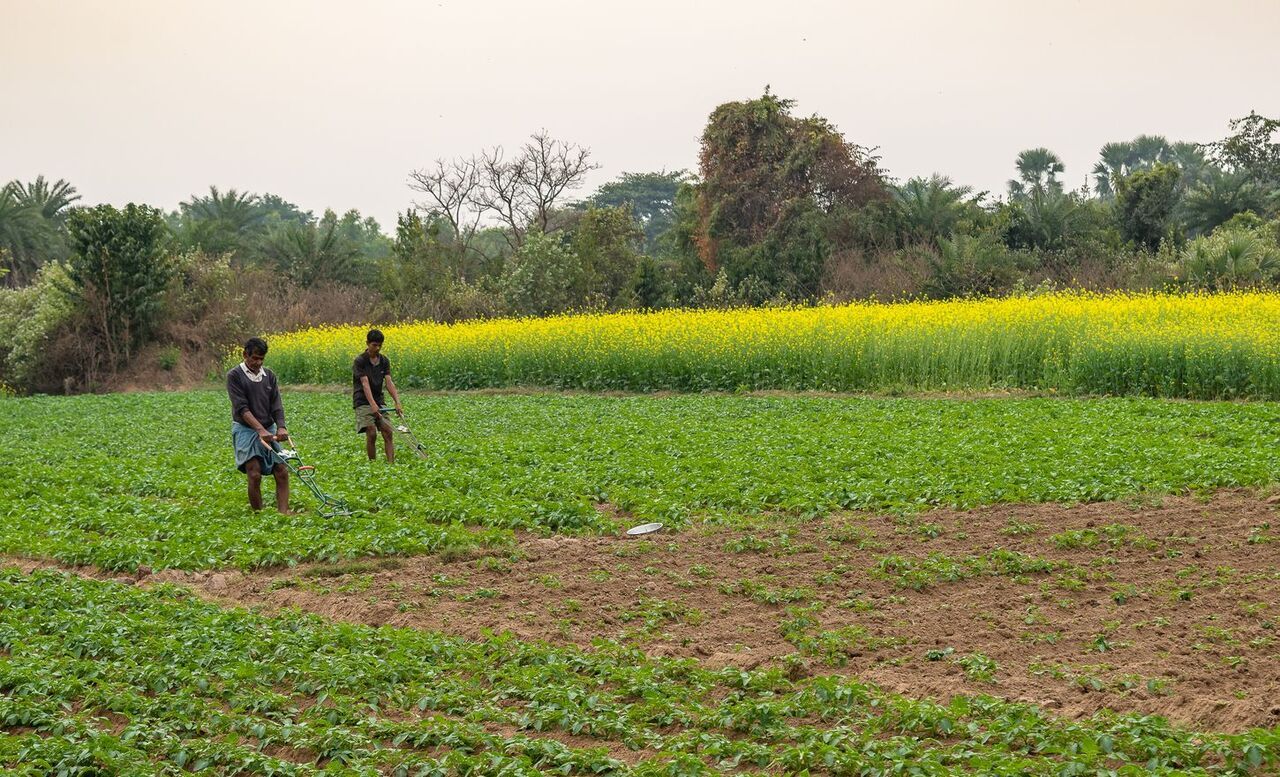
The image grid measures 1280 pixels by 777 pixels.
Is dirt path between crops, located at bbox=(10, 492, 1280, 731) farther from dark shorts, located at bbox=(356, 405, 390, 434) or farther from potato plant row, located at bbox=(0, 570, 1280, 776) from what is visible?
dark shorts, located at bbox=(356, 405, 390, 434)

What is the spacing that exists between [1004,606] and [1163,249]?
119 feet

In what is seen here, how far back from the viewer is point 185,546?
1230cm

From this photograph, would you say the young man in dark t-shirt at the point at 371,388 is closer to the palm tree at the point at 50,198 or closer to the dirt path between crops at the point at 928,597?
the dirt path between crops at the point at 928,597

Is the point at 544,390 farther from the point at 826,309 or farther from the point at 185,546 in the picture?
the point at 185,546

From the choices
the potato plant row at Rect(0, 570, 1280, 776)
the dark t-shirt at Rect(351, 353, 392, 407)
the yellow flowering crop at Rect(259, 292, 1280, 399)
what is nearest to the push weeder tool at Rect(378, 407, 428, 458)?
the dark t-shirt at Rect(351, 353, 392, 407)

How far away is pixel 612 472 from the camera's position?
15852 millimetres

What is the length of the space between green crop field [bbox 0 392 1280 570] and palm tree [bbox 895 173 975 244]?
85.8 ft

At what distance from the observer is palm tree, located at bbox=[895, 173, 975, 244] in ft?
157

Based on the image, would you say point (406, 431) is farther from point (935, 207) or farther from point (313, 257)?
point (313, 257)

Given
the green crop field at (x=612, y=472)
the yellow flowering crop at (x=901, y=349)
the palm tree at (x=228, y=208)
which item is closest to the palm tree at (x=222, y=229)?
the palm tree at (x=228, y=208)

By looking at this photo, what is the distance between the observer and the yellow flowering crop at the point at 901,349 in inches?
896

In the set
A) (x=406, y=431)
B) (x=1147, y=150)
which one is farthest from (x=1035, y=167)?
(x=406, y=431)

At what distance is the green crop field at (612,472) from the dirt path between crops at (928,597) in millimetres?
636

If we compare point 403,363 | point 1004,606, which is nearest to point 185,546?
point 1004,606
